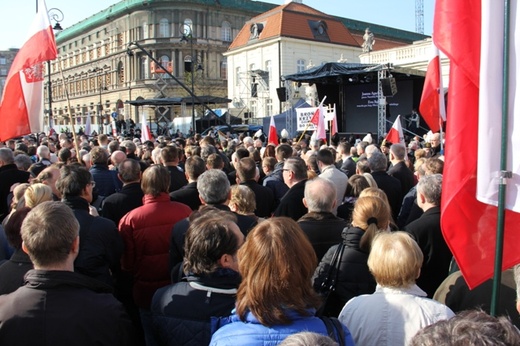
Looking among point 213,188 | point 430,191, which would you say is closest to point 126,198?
point 213,188

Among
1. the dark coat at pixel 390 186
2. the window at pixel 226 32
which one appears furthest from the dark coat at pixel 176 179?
the window at pixel 226 32

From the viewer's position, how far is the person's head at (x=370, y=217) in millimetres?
3324

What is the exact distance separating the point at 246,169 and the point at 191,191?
28.6 inches

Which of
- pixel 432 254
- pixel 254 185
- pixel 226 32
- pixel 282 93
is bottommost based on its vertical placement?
pixel 432 254

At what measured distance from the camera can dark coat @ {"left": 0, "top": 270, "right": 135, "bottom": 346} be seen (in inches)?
91.7

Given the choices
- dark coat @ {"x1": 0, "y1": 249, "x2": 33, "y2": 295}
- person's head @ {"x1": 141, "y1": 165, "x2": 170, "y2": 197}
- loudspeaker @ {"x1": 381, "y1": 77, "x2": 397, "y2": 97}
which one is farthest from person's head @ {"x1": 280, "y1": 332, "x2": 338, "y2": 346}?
loudspeaker @ {"x1": 381, "y1": 77, "x2": 397, "y2": 97}

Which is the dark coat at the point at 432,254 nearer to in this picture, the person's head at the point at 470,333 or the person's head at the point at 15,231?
the person's head at the point at 470,333

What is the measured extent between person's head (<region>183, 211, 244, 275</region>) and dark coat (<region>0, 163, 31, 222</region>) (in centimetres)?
482

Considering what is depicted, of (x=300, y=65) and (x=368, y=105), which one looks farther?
(x=300, y=65)

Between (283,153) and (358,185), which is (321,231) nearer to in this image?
(358,185)

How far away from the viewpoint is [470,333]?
136cm

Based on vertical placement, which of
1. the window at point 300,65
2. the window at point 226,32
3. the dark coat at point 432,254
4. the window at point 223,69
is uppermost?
the window at point 226,32

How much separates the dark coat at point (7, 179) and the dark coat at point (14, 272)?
3.87 m

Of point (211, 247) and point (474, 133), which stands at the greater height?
point (474, 133)
